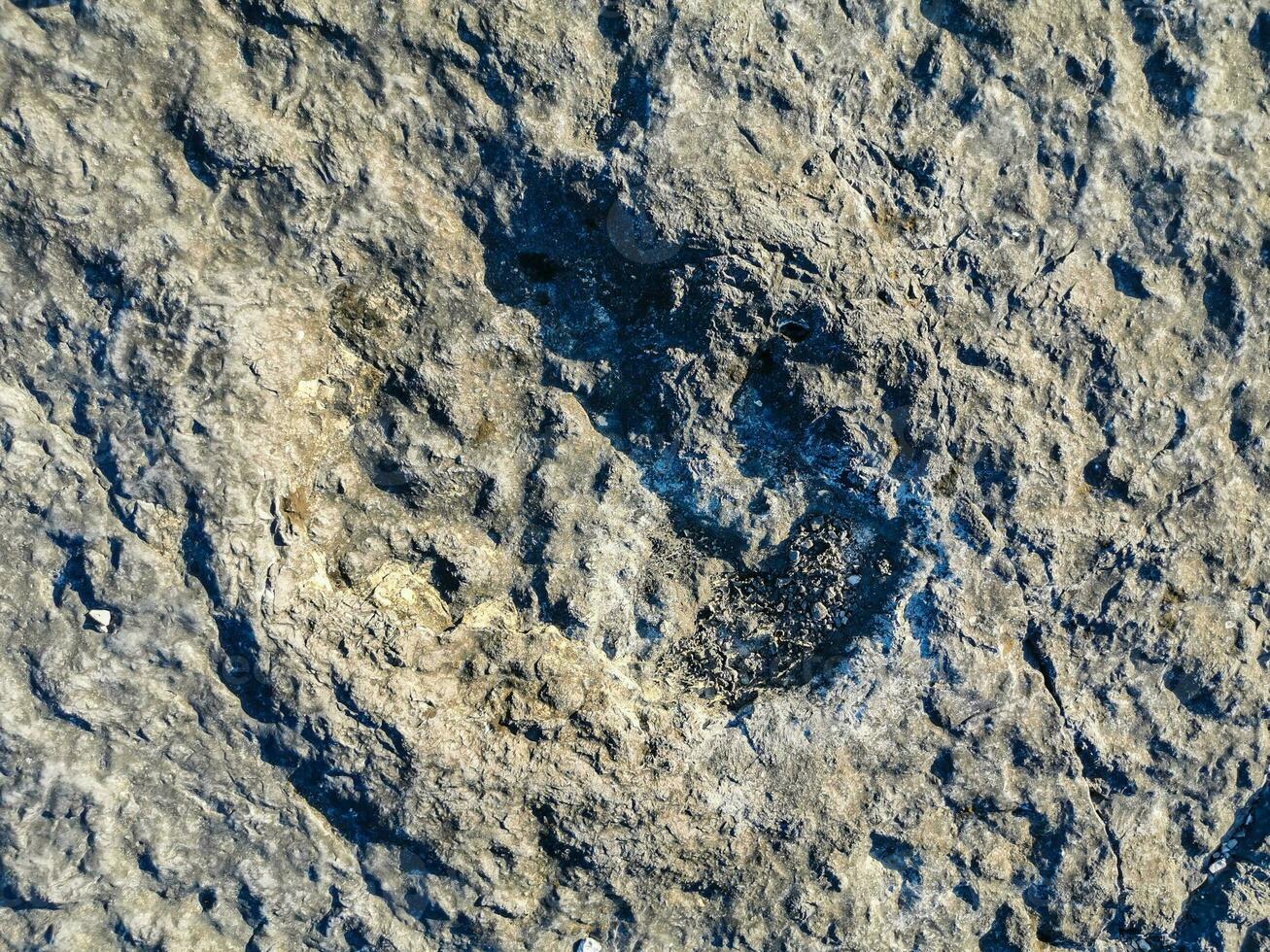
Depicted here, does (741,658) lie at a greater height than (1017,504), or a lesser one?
lesser

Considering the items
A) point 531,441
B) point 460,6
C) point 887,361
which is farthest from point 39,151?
point 887,361

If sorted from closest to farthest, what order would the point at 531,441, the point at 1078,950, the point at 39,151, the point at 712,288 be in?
the point at 39,151 → the point at 712,288 → the point at 531,441 → the point at 1078,950

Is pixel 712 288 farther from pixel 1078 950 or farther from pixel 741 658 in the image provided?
pixel 1078 950

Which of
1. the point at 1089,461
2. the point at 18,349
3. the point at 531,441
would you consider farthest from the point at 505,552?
the point at 1089,461

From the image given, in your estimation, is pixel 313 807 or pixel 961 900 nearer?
pixel 313 807

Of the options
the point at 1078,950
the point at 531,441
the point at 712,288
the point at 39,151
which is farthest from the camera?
the point at 1078,950

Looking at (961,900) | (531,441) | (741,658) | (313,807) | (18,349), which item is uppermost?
(531,441)

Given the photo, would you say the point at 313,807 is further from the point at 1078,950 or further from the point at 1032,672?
the point at 1078,950
